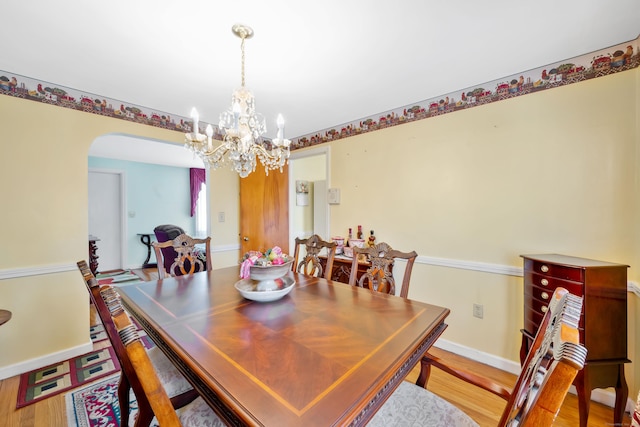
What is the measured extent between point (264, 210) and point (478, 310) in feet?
9.01

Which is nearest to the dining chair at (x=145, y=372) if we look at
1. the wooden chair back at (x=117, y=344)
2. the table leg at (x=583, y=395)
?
the wooden chair back at (x=117, y=344)

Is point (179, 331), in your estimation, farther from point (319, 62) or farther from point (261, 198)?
point (261, 198)

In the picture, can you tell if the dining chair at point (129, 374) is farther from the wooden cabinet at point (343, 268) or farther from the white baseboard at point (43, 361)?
the wooden cabinet at point (343, 268)

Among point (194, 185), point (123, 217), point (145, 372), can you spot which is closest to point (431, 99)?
point (145, 372)

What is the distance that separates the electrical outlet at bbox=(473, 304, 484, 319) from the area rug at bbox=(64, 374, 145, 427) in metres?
2.53

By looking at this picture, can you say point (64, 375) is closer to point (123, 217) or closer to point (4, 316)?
point (4, 316)

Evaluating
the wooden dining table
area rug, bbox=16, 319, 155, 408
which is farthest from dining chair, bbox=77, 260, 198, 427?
area rug, bbox=16, 319, 155, 408

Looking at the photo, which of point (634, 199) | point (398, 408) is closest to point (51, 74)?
point (398, 408)

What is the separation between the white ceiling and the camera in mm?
1398

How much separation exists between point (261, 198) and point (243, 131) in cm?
198

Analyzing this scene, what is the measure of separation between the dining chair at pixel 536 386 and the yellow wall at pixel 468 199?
1416mm

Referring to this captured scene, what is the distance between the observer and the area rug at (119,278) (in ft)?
14.8

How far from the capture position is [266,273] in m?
1.45

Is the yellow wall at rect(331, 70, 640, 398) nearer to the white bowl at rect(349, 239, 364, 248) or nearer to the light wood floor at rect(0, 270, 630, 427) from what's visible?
the white bowl at rect(349, 239, 364, 248)
